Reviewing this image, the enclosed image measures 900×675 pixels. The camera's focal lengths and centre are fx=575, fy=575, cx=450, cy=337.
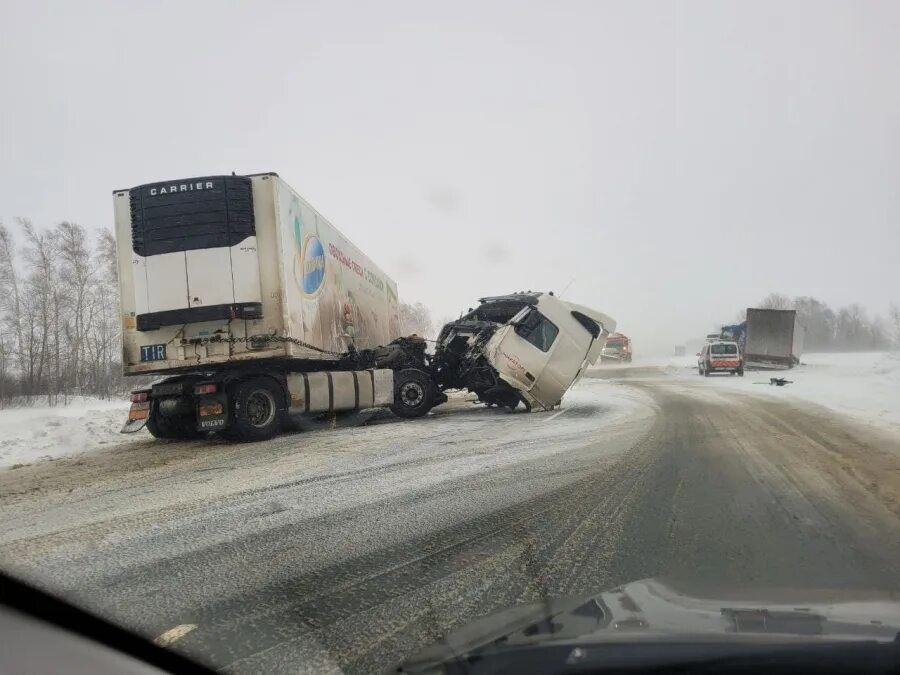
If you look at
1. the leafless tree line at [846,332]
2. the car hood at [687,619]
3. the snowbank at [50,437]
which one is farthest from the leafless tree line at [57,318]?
the leafless tree line at [846,332]

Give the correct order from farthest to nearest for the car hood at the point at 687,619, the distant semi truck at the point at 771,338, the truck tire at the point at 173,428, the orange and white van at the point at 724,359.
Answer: the distant semi truck at the point at 771,338, the orange and white van at the point at 724,359, the truck tire at the point at 173,428, the car hood at the point at 687,619

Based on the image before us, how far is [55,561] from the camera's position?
3.71 m

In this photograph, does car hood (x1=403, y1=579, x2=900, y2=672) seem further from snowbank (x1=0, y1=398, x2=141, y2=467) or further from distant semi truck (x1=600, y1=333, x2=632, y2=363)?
distant semi truck (x1=600, y1=333, x2=632, y2=363)

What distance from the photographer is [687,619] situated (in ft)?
6.02

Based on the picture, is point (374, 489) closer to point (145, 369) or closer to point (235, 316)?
point (235, 316)

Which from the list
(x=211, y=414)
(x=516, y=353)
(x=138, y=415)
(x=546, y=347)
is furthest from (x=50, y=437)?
(x=546, y=347)

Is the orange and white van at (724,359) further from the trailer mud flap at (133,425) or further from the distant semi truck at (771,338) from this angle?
Answer: the trailer mud flap at (133,425)

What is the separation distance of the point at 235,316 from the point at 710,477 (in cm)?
728

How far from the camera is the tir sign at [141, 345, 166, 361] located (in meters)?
9.43

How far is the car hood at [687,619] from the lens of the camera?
1.68 metres

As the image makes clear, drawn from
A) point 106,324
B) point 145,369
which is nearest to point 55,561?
point 145,369

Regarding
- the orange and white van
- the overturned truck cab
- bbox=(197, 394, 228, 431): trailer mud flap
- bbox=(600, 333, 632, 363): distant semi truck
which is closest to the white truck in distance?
bbox=(197, 394, 228, 431): trailer mud flap

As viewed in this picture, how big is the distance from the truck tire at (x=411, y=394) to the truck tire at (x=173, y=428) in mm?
4032

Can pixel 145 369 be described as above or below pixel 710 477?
above
